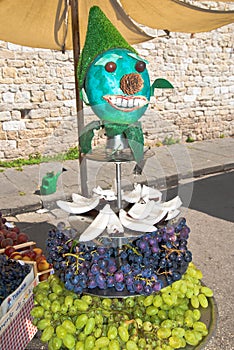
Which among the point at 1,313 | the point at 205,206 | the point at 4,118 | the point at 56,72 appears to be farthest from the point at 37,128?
the point at 1,313

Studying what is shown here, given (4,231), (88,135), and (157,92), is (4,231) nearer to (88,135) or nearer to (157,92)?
(88,135)

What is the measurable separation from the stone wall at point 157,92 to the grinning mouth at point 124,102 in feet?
12.8

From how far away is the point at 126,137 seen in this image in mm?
1555

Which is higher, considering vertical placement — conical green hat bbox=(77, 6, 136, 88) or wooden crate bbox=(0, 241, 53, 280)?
conical green hat bbox=(77, 6, 136, 88)

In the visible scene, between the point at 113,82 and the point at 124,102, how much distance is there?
8 cm

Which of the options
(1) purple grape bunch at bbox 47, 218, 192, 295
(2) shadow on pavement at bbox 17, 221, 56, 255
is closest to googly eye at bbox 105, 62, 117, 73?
(1) purple grape bunch at bbox 47, 218, 192, 295

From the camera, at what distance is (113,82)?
1.44 meters

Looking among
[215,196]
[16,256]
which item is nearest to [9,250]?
[16,256]

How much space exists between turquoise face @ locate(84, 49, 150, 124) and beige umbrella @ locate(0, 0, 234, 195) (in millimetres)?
842

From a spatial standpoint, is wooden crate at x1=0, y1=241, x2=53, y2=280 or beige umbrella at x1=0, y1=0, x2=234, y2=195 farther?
beige umbrella at x1=0, y1=0, x2=234, y2=195

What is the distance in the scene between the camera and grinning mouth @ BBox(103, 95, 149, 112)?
56.7 inches

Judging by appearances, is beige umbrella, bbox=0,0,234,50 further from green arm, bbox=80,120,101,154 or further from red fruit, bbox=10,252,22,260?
red fruit, bbox=10,252,22,260

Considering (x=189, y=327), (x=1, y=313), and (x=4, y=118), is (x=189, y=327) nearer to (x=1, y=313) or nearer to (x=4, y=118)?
(x=1, y=313)

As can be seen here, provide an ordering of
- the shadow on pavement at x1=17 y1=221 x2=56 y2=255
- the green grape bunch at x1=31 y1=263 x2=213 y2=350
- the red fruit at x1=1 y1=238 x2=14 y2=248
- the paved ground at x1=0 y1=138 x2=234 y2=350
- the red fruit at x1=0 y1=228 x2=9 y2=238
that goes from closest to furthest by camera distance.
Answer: the green grape bunch at x1=31 y1=263 x2=213 y2=350 → the paved ground at x1=0 y1=138 x2=234 y2=350 → the red fruit at x1=1 y1=238 x2=14 y2=248 → the red fruit at x1=0 y1=228 x2=9 y2=238 → the shadow on pavement at x1=17 y1=221 x2=56 y2=255
